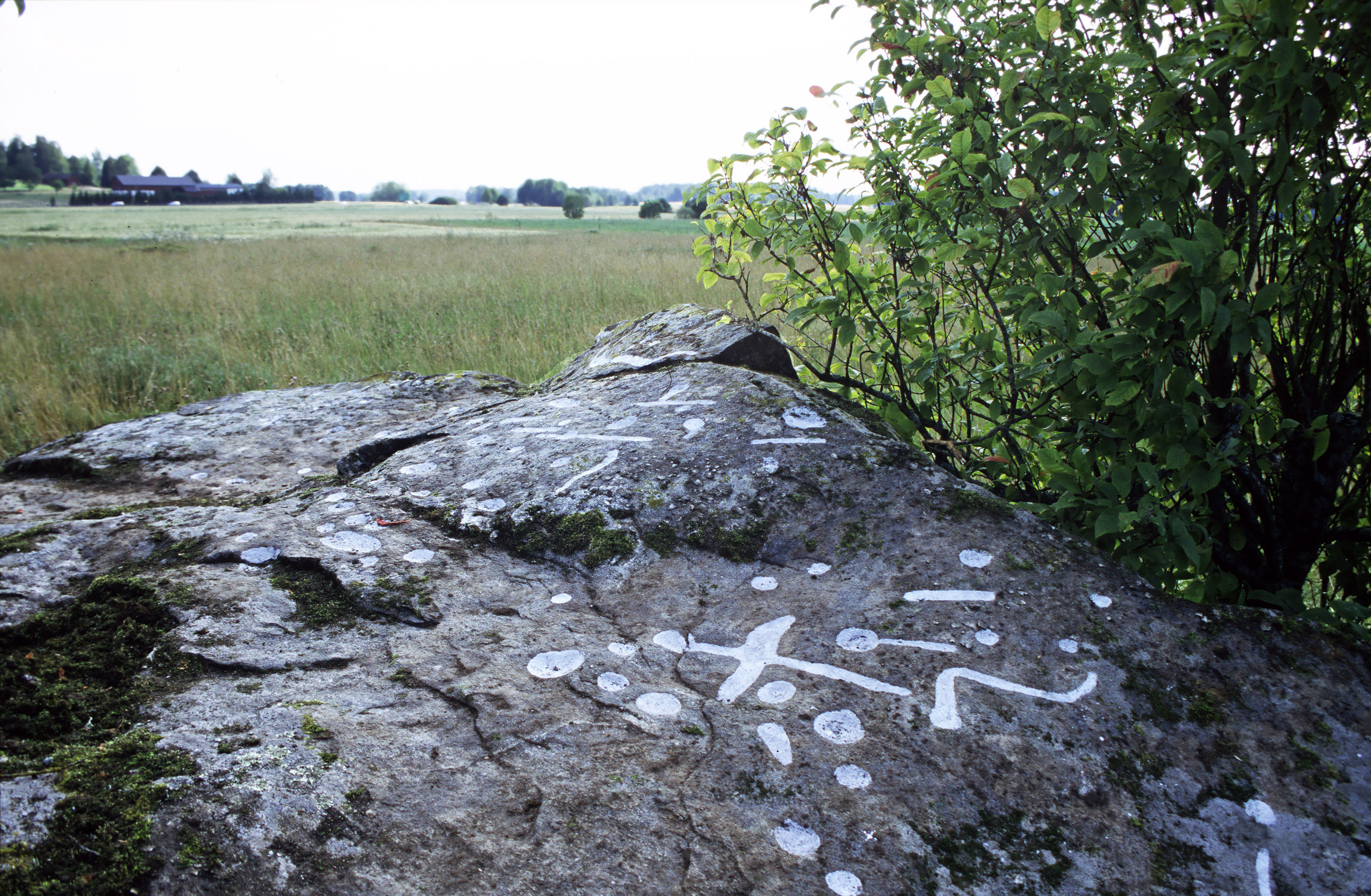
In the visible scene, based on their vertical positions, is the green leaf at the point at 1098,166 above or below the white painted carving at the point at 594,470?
above

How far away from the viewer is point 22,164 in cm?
7412

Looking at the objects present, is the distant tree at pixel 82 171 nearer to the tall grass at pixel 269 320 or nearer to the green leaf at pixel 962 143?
the tall grass at pixel 269 320

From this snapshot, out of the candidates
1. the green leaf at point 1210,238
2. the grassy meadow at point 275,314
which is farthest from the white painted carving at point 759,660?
the grassy meadow at point 275,314

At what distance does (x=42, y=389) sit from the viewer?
17.7 feet

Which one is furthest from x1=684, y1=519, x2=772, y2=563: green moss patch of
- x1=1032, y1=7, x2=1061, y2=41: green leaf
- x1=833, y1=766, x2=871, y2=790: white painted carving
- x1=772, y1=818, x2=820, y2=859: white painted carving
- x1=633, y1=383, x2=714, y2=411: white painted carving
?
x1=1032, y1=7, x2=1061, y2=41: green leaf

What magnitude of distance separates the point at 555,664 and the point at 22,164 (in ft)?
340

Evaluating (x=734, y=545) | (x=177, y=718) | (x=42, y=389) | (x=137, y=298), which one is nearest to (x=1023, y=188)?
(x=734, y=545)

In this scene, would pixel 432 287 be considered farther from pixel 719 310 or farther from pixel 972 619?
pixel 972 619

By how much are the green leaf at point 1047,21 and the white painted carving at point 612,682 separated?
5.67ft

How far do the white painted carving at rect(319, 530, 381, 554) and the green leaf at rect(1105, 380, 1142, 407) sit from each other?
1771mm

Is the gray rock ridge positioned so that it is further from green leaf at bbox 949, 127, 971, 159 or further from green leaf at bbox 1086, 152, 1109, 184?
green leaf at bbox 1086, 152, 1109, 184

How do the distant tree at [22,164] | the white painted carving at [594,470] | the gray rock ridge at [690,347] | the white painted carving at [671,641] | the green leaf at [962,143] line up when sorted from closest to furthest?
the white painted carving at [671,641]
the green leaf at [962,143]
the white painted carving at [594,470]
the gray rock ridge at [690,347]
the distant tree at [22,164]

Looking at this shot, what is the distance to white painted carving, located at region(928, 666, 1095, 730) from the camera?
52.0 inches

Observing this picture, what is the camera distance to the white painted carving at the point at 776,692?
1.38 metres
